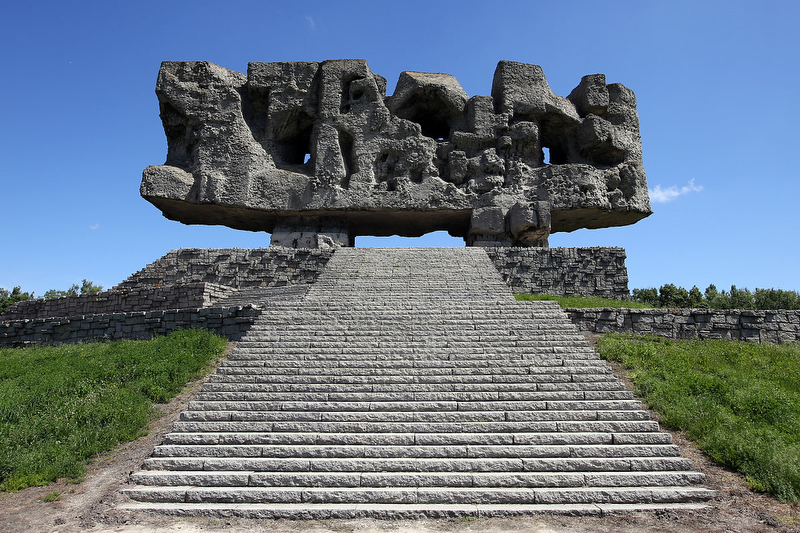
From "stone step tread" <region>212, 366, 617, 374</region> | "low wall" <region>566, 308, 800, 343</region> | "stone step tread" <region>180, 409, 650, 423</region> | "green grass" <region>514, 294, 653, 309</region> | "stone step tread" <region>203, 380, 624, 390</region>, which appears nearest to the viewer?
"stone step tread" <region>180, 409, 650, 423</region>

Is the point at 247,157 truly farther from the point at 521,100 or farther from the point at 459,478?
the point at 459,478

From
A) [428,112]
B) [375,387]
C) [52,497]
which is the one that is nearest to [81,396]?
[52,497]

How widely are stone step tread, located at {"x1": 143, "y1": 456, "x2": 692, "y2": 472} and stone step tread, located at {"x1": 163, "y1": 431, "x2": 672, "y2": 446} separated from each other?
0.84 feet

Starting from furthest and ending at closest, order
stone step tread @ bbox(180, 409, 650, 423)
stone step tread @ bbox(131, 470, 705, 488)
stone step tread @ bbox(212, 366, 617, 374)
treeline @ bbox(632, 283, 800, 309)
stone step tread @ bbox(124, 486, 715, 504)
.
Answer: treeline @ bbox(632, 283, 800, 309) → stone step tread @ bbox(212, 366, 617, 374) → stone step tread @ bbox(180, 409, 650, 423) → stone step tread @ bbox(131, 470, 705, 488) → stone step tread @ bbox(124, 486, 715, 504)

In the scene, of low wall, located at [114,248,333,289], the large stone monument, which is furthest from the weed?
the large stone monument

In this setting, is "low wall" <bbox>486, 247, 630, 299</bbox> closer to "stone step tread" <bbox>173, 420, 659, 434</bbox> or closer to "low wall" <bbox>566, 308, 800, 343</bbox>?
"low wall" <bbox>566, 308, 800, 343</bbox>

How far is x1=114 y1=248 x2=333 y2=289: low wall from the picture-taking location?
14391 millimetres

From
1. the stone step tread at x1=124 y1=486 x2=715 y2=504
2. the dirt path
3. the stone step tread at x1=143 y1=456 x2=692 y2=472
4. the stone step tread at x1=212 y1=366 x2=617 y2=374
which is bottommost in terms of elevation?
the dirt path

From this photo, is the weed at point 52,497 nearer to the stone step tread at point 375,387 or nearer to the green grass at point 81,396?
the green grass at point 81,396

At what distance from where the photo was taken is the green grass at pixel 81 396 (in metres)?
5.74

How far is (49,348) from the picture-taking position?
1113 cm

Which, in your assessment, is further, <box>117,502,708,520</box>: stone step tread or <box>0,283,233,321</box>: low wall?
<box>0,283,233,321</box>: low wall

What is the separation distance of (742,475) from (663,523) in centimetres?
149

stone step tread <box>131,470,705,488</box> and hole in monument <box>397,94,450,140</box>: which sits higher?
hole in monument <box>397,94,450,140</box>
